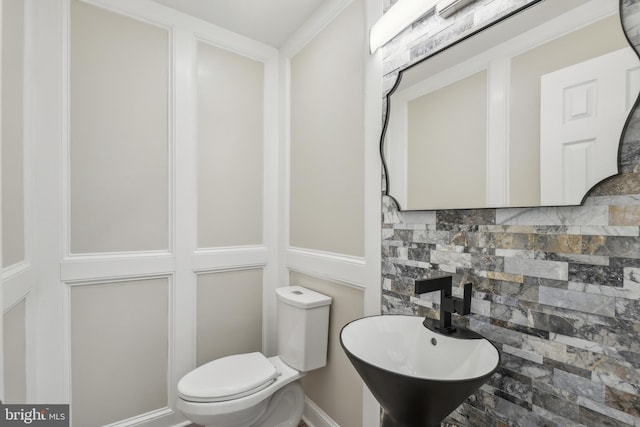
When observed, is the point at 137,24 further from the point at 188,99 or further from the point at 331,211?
the point at 331,211

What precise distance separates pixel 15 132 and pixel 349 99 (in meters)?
1.47

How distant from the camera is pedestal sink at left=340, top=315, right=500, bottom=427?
738 millimetres

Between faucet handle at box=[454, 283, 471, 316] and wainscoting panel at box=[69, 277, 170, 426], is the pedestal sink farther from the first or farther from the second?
wainscoting panel at box=[69, 277, 170, 426]

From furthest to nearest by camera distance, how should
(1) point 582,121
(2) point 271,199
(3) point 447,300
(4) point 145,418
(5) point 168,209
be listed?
1. (2) point 271,199
2. (5) point 168,209
3. (4) point 145,418
4. (3) point 447,300
5. (1) point 582,121

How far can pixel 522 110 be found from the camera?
3.01 ft

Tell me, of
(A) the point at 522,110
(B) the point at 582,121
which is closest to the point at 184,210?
(A) the point at 522,110

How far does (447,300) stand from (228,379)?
1.12 metres

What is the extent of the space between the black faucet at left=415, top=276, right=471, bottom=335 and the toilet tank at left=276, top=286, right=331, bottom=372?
2.44ft

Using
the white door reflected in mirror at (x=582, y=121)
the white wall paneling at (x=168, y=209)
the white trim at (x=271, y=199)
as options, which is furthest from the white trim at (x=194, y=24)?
the white door reflected in mirror at (x=582, y=121)

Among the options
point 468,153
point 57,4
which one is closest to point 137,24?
point 57,4

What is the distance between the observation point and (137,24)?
1.76 meters

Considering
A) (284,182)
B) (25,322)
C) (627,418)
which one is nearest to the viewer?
(627,418)

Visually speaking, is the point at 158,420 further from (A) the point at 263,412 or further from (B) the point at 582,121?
(B) the point at 582,121

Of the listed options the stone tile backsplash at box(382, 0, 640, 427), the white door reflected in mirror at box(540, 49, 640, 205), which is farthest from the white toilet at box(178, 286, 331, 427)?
the white door reflected in mirror at box(540, 49, 640, 205)
